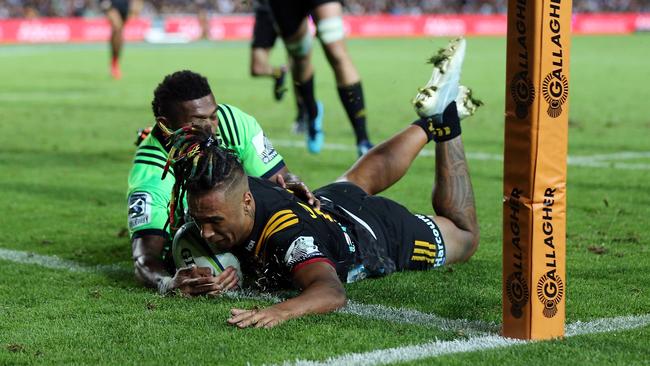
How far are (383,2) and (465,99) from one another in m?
47.7

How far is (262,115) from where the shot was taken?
14266 millimetres

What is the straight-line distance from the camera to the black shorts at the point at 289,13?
9.28m

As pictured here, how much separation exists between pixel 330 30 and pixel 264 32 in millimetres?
3495

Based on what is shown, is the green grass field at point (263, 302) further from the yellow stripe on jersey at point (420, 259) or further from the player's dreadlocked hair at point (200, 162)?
the player's dreadlocked hair at point (200, 162)

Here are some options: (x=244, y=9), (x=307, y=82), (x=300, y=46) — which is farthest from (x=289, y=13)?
(x=244, y=9)

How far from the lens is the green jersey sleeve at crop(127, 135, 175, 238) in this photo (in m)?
5.35

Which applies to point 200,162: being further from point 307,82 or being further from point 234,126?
point 307,82

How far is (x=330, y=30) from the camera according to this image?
28.8 feet

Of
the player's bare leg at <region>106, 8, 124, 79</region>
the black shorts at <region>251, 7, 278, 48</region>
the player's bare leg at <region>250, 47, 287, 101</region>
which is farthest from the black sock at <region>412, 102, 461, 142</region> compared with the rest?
the player's bare leg at <region>106, 8, 124, 79</region>

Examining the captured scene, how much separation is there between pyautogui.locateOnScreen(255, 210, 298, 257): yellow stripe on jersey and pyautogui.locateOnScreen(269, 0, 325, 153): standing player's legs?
4.84 metres

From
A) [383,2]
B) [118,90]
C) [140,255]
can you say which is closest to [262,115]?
[118,90]

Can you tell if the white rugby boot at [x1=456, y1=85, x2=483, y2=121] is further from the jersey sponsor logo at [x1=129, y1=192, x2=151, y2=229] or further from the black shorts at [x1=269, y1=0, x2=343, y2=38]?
the black shorts at [x1=269, y1=0, x2=343, y2=38]

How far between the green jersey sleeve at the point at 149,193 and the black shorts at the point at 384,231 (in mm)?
768

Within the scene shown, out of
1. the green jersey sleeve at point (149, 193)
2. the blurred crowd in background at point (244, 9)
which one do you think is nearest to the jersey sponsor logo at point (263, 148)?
the green jersey sleeve at point (149, 193)
